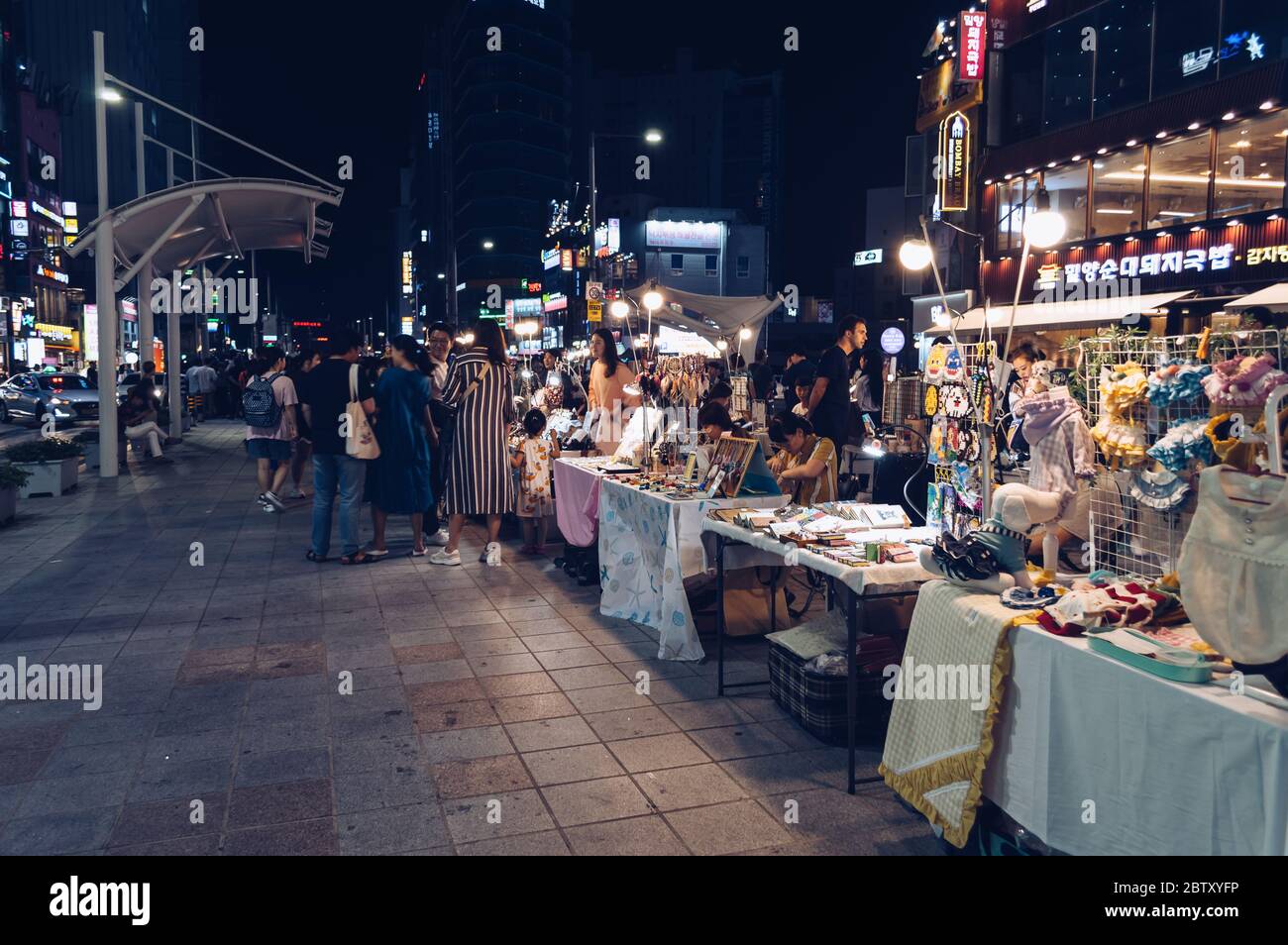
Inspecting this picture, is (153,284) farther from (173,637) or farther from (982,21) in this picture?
(982,21)

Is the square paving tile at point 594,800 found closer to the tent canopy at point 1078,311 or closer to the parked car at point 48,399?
the tent canopy at point 1078,311

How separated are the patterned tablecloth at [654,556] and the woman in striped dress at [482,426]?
4.86ft

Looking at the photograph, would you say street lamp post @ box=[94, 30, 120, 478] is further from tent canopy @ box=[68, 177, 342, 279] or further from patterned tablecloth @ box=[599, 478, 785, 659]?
patterned tablecloth @ box=[599, 478, 785, 659]

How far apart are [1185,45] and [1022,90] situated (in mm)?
5522

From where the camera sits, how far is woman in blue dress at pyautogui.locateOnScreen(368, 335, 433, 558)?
28.5ft

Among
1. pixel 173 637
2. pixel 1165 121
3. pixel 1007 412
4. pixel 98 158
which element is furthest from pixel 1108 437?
pixel 1165 121

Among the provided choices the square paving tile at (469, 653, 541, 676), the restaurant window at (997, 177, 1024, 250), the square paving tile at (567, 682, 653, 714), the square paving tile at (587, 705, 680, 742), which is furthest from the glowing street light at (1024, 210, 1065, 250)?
the restaurant window at (997, 177, 1024, 250)

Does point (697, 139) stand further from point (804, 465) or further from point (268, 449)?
point (804, 465)

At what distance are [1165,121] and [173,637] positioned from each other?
68.8 ft

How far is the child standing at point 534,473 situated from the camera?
9281mm

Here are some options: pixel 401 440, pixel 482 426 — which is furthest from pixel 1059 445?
pixel 401 440

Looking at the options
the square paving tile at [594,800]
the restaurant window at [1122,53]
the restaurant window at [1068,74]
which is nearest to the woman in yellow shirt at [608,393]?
the square paving tile at [594,800]

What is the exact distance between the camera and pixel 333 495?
8.92 m

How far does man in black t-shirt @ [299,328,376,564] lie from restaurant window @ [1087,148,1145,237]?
1804cm
